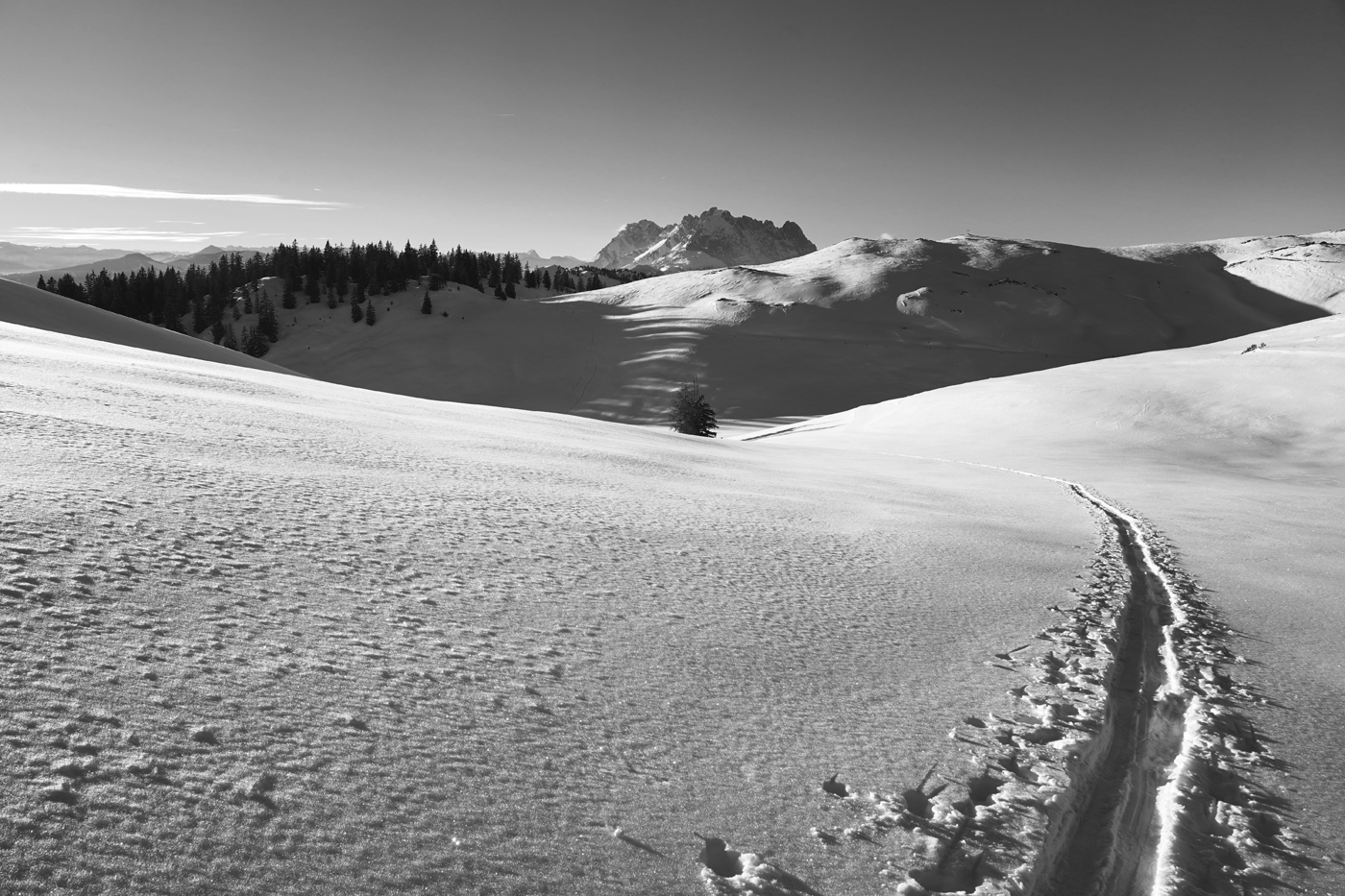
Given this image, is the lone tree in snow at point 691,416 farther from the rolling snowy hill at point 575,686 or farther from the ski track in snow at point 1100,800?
the ski track in snow at point 1100,800

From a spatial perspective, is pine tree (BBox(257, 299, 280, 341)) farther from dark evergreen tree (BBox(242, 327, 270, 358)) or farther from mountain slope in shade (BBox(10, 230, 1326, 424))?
mountain slope in shade (BBox(10, 230, 1326, 424))

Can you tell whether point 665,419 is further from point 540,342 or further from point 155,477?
point 155,477

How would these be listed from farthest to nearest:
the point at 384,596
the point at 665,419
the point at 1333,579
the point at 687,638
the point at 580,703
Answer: the point at 665,419 → the point at 1333,579 → the point at 687,638 → the point at 384,596 → the point at 580,703

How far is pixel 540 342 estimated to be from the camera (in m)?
114

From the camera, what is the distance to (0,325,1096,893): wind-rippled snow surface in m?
3.37

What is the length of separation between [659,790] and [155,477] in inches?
257

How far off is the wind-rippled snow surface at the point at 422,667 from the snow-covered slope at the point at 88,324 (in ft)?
102

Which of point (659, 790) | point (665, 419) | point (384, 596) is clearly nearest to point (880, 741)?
point (659, 790)

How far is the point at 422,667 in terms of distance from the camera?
5.05 metres

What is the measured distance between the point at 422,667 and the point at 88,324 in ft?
150

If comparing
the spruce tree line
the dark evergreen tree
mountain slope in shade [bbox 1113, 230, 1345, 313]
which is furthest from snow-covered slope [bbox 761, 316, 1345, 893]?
mountain slope in shade [bbox 1113, 230, 1345, 313]

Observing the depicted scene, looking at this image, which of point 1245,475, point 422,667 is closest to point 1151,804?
point 422,667

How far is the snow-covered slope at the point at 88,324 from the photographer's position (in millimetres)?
36781

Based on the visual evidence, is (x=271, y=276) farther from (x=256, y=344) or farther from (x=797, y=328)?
(x=797, y=328)
